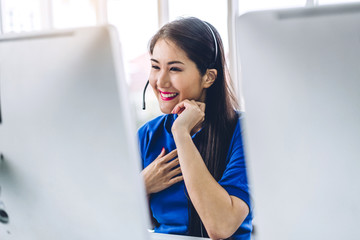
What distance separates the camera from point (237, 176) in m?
1.10

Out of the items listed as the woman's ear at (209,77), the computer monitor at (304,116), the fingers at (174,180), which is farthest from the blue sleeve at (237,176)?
the computer monitor at (304,116)

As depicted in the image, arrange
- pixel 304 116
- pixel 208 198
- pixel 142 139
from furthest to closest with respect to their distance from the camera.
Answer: pixel 142 139 < pixel 208 198 < pixel 304 116

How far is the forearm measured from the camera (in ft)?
3.28

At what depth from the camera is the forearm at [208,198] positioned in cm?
100

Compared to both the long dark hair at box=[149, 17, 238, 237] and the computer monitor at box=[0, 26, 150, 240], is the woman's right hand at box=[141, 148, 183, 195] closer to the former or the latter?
the long dark hair at box=[149, 17, 238, 237]

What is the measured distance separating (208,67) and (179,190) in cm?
47

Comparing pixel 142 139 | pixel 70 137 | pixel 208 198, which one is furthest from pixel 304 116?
pixel 142 139

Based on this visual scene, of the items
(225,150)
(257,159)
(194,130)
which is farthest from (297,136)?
(194,130)

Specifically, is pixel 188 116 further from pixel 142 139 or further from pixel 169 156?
pixel 142 139

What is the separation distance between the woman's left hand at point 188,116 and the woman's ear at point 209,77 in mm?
84

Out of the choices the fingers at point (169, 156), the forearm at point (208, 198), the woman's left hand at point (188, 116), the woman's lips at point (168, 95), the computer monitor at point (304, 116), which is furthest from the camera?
the woman's lips at point (168, 95)

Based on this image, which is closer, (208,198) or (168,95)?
(208,198)

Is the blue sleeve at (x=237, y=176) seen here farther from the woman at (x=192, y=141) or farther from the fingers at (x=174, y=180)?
the fingers at (x=174, y=180)

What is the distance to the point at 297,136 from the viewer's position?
480 millimetres
